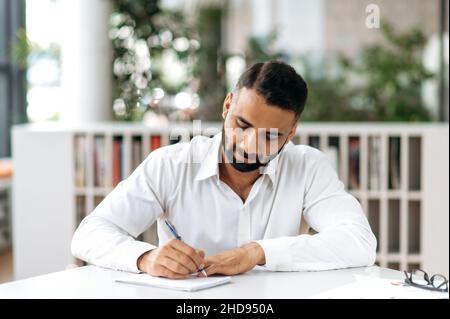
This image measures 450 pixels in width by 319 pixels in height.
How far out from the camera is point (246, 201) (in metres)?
1.73

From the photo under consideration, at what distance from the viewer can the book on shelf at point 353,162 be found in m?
3.25

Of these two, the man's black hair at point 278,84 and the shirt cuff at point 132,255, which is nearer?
the shirt cuff at point 132,255

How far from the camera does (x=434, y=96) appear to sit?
4457 mm

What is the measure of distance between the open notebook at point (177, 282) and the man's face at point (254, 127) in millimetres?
361

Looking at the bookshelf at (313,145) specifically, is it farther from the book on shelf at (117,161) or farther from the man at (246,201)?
the man at (246,201)

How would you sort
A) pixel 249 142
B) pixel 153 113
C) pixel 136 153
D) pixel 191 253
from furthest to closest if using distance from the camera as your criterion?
pixel 153 113, pixel 136 153, pixel 249 142, pixel 191 253

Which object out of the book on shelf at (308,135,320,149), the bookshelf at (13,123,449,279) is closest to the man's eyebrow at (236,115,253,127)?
the bookshelf at (13,123,449,279)

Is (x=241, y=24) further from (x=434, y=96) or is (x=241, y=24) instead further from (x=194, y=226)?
(x=194, y=226)

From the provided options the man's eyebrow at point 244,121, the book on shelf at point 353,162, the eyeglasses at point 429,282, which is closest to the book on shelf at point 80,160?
the book on shelf at point 353,162

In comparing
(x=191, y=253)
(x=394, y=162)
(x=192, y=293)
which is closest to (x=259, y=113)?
(x=191, y=253)

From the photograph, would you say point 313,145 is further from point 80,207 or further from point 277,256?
point 277,256

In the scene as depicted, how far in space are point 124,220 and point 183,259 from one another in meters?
0.36
